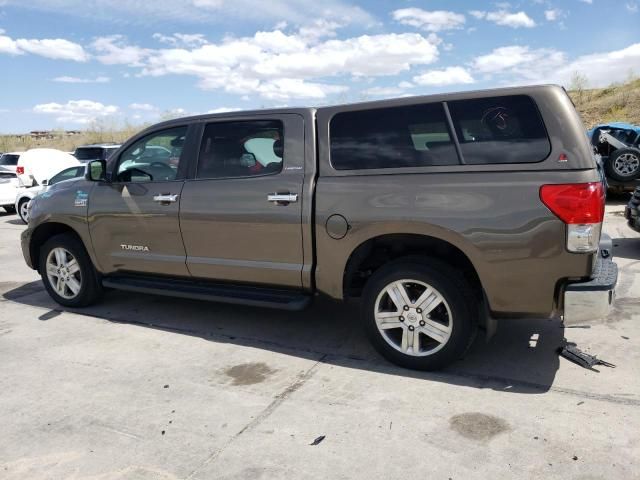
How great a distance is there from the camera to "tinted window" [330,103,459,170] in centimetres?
376

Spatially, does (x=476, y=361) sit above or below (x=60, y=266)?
below

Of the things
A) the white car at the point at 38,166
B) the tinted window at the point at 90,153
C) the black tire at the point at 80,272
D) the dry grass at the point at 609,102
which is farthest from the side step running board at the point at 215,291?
the dry grass at the point at 609,102

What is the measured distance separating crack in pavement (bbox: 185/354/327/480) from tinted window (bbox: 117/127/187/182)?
2065mm

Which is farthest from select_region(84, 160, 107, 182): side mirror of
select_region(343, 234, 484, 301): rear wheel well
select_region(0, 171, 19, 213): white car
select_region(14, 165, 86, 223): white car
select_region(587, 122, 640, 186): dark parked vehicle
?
select_region(0, 171, 19, 213): white car

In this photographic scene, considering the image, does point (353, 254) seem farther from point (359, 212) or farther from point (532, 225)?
point (532, 225)

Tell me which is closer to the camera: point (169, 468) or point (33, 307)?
point (169, 468)

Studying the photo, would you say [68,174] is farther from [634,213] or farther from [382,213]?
[634,213]

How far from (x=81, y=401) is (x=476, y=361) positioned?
2720mm

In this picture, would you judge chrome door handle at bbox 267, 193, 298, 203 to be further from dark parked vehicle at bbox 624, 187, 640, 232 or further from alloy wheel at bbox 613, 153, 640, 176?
alloy wheel at bbox 613, 153, 640, 176

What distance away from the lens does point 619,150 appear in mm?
11523

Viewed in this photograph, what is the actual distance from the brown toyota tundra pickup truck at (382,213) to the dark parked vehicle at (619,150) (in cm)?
850

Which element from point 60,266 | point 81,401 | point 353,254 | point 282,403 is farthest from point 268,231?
point 60,266

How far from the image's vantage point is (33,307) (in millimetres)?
5812

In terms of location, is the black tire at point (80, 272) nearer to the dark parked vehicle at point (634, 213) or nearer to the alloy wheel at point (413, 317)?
the alloy wheel at point (413, 317)
